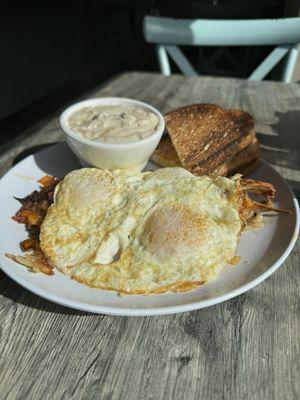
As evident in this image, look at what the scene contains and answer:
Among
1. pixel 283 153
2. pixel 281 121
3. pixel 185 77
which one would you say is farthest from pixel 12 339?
pixel 185 77

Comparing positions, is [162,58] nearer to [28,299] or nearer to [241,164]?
[241,164]

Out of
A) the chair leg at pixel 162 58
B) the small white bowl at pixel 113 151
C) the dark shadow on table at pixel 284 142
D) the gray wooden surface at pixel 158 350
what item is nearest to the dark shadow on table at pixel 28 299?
the gray wooden surface at pixel 158 350

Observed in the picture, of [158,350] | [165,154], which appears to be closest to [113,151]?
[165,154]

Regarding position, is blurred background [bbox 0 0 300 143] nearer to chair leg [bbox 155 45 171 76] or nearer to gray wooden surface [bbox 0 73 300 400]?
chair leg [bbox 155 45 171 76]

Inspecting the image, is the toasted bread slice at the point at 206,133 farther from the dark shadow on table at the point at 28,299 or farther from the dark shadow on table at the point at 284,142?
the dark shadow on table at the point at 28,299

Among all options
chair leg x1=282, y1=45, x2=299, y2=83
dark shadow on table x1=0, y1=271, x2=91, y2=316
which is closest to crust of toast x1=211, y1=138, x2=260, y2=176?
dark shadow on table x1=0, y1=271, x2=91, y2=316

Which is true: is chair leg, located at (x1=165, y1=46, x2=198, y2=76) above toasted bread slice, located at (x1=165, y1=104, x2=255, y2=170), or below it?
below
